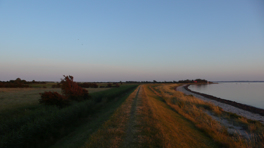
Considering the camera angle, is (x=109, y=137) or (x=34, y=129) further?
(x=34, y=129)

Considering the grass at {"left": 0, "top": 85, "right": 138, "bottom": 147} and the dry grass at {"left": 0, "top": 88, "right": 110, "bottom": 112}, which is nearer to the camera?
the grass at {"left": 0, "top": 85, "right": 138, "bottom": 147}

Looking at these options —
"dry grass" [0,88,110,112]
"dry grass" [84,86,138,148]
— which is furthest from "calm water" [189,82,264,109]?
"dry grass" [0,88,110,112]

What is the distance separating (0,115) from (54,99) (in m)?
5.00

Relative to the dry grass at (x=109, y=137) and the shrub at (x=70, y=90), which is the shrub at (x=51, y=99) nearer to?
the shrub at (x=70, y=90)

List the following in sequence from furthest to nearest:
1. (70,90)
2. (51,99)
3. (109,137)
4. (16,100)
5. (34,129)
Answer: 1. (70,90)
2. (16,100)
3. (51,99)
4. (34,129)
5. (109,137)

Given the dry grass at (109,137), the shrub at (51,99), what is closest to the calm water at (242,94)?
the dry grass at (109,137)

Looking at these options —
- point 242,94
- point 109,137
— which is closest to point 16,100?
point 109,137

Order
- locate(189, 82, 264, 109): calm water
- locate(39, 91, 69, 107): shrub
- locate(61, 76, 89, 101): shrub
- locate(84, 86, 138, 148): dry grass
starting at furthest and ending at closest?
locate(189, 82, 264, 109): calm water < locate(61, 76, 89, 101): shrub < locate(39, 91, 69, 107): shrub < locate(84, 86, 138, 148): dry grass

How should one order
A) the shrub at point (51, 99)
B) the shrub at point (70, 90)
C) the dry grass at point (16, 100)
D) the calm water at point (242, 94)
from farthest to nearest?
the calm water at point (242, 94) < the shrub at point (70, 90) < the shrub at point (51, 99) < the dry grass at point (16, 100)

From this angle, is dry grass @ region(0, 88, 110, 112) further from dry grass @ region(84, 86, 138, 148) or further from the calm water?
the calm water

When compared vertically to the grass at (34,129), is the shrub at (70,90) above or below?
above

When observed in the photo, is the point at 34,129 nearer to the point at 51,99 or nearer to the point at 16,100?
the point at 51,99

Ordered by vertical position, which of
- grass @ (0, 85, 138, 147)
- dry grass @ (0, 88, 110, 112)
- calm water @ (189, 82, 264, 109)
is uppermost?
dry grass @ (0, 88, 110, 112)

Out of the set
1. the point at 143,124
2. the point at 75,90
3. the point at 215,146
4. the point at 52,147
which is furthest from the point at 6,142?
Result: the point at 75,90
